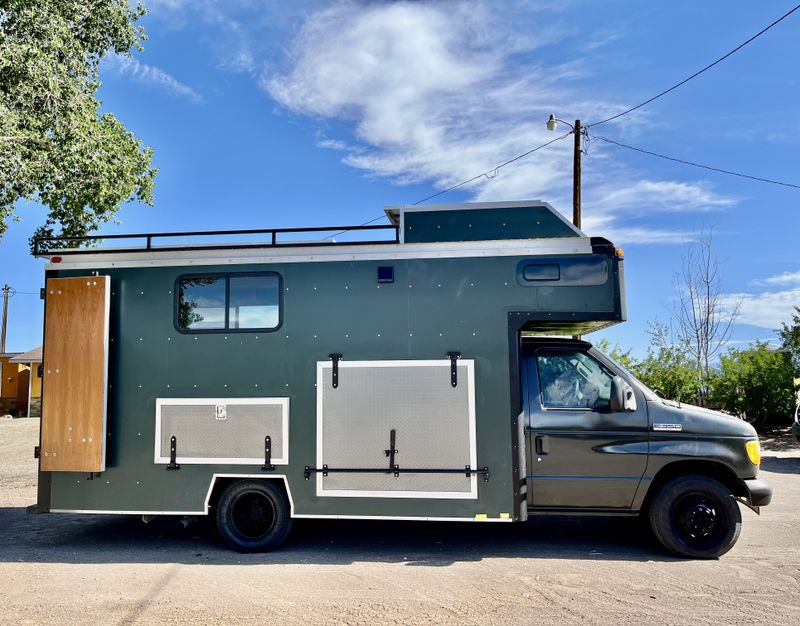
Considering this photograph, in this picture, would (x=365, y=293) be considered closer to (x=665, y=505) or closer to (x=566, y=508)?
(x=566, y=508)

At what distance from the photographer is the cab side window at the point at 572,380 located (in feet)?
21.6

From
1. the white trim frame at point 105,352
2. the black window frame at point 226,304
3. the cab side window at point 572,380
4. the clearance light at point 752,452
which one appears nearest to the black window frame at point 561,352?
the cab side window at point 572,380

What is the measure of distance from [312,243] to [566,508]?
3571 millimetres

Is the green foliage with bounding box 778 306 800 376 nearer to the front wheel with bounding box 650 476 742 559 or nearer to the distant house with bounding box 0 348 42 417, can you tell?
the front wheel with bounding box 650 476 742 559

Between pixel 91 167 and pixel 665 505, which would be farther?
pixel 91 167

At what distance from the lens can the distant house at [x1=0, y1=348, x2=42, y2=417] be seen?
31.0 meters

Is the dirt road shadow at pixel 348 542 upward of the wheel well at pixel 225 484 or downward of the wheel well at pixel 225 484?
downward

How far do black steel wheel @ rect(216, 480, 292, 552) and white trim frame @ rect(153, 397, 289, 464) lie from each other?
0.25 metres

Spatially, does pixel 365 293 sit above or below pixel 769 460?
above

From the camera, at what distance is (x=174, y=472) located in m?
6.85

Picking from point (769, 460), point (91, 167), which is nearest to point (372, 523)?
point (769, 460)

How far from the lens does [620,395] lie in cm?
627

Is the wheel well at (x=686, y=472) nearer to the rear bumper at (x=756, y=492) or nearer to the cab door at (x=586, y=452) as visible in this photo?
the rear bumper at (x=756, y=492)

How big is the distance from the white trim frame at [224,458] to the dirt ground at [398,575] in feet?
2.99
